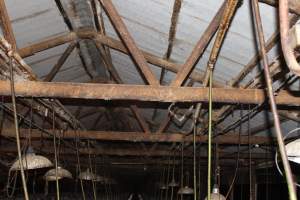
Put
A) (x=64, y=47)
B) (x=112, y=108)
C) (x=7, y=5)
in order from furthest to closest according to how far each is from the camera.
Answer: (x=112, y=108) → (x=64, y=47) → (x=7, y=5)

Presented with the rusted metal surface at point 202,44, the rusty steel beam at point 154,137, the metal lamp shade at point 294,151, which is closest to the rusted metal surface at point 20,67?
the rusted metal surface at point 202,44

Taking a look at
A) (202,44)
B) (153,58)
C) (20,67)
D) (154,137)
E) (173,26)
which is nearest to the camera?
(202,44)

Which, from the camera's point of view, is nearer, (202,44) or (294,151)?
(294,151)

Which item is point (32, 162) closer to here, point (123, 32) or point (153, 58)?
point (123, 32)

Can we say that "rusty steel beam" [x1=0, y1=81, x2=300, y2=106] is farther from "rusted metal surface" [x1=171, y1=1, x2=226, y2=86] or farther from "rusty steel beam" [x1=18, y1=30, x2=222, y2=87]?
"rusty steel beam" [x1=18, y1=30, x2=222, y2=87]

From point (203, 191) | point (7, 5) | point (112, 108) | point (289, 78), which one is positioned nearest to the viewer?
point (7, 5)

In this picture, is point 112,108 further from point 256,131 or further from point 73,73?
point 256,131

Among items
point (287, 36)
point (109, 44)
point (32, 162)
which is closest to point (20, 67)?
point (32, 162)

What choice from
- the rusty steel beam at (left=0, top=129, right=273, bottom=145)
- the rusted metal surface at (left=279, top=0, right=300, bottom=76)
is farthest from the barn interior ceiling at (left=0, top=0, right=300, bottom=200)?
the rusted metal surface at (left=279, top=0, right=300, bottom=76)

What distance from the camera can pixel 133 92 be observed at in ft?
13.6

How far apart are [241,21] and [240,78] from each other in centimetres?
132

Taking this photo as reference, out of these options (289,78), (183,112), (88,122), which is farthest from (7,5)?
(88,122)

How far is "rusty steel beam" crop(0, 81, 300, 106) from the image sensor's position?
412cm

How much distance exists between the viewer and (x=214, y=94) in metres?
4.11
